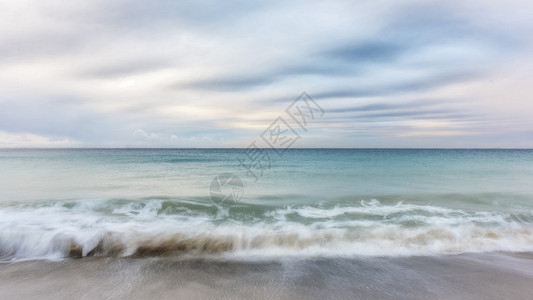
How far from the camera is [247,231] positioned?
6.37 m

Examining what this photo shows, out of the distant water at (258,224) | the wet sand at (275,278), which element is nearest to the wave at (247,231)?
the distant water at (258,224)

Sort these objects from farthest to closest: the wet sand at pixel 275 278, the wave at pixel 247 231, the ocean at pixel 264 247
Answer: the wave at pixel 247 231
the ocean at pixel 264 247
the wet sand at pixel 275 278

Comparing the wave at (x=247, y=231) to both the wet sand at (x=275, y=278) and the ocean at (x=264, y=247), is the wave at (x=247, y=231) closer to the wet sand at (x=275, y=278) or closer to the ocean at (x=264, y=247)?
the ocean at (x=264, y=247)

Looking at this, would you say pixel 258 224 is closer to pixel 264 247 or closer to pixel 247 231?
pixel 247 231

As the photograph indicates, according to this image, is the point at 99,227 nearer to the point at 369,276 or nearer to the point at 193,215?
the point at 193,215

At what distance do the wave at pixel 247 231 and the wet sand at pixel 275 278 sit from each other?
436 mm

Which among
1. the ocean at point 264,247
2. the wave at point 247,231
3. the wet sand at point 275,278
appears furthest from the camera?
the wave at point 247,231

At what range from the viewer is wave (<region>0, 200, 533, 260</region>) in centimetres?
528

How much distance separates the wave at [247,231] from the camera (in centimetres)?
528

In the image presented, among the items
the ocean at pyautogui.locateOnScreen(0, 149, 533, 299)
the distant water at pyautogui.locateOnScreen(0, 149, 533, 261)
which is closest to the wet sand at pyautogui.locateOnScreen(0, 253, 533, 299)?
the ocean at pyautogui.locateOnScreen(0, 149, 533, 299)

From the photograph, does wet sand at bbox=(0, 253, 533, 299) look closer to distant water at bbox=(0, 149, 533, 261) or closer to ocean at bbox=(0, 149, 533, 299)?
ocean at bbox=(0, 149, 533, 299)

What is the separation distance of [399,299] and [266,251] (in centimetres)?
251

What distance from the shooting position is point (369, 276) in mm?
4164

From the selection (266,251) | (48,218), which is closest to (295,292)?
(266,251)
